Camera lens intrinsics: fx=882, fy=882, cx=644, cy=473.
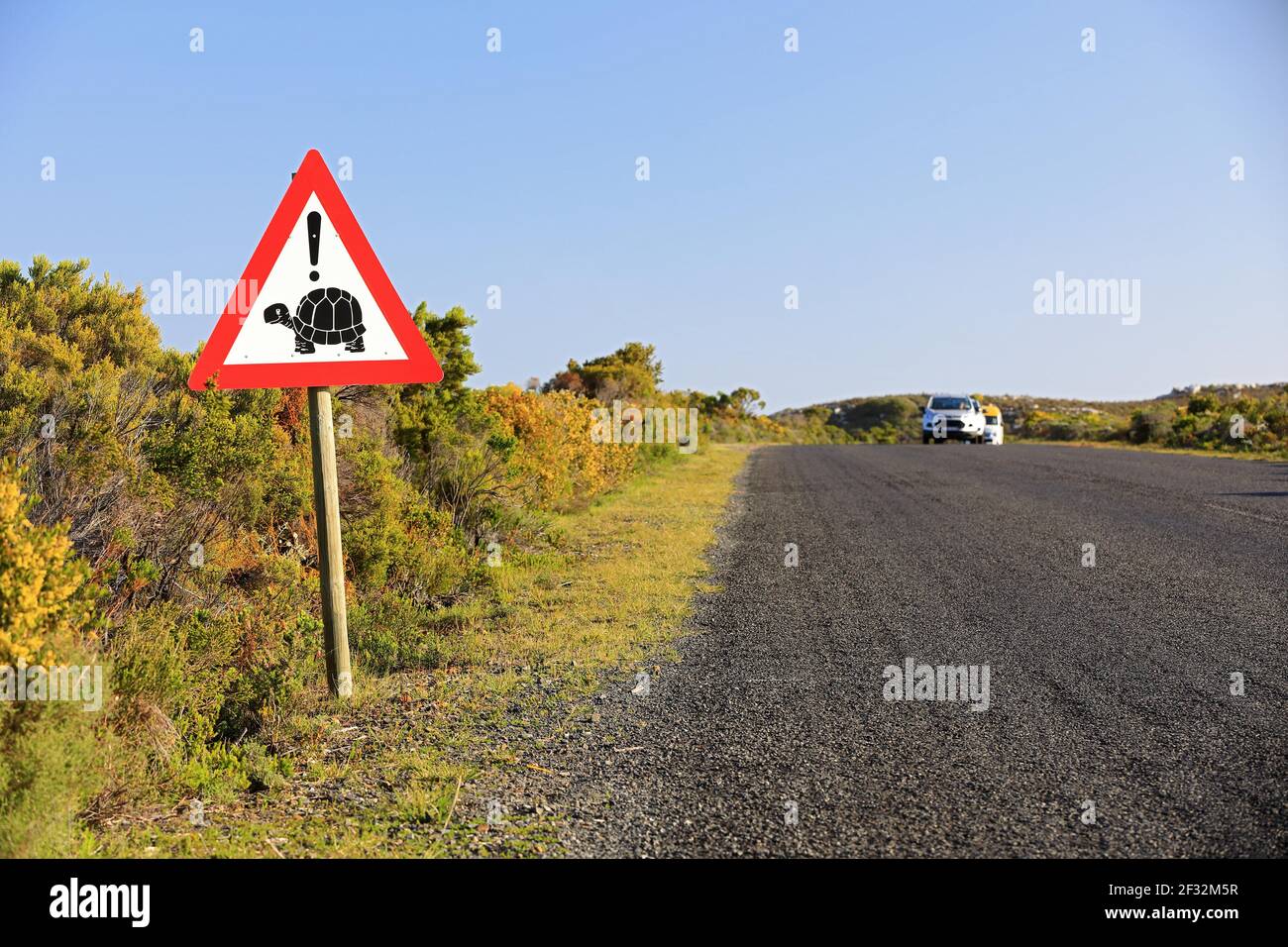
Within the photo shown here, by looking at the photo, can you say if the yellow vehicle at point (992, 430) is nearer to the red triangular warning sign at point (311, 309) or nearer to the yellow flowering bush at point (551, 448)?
the yellow flowering bush at point (551, 448)

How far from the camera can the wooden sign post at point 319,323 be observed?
4.11 metres

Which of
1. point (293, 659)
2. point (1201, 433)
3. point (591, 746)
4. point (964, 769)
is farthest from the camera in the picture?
point (1201, 433)

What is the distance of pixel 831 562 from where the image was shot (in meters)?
8.97

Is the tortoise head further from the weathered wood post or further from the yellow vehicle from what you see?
the yellow vehicle

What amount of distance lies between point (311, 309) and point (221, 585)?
212cm

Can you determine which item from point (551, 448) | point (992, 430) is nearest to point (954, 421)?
point (992, 430)

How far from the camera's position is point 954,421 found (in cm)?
3306

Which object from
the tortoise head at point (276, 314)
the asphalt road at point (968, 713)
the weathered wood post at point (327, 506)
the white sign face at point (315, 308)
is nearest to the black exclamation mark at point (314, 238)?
the white sign face at point (315, 308)

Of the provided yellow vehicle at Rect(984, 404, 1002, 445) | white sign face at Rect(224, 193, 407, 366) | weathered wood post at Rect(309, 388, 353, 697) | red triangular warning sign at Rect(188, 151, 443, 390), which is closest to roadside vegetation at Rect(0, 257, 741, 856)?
weathered wood post at Rect(309, 388, 353, 697)

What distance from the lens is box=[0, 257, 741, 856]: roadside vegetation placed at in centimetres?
319
